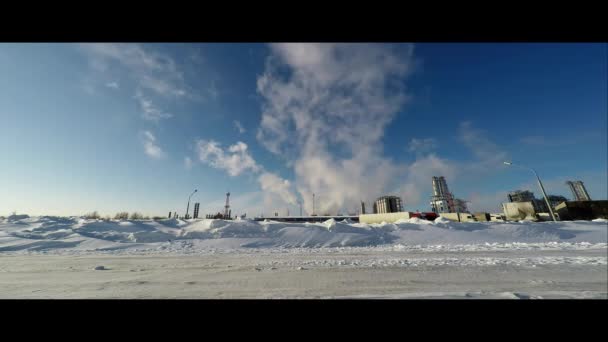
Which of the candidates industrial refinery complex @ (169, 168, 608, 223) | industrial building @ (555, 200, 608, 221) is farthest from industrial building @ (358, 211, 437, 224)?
industrial building @ (555, 200, 608, 221)

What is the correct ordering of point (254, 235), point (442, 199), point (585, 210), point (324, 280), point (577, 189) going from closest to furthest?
point (324, 280), point (254, 235), point (585, 210), point (577, 189), point (442, 199)

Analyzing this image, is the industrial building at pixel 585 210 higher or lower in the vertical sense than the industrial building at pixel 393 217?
lower

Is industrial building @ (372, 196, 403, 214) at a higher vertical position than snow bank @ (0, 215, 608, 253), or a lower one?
higher

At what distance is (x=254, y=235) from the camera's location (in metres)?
11.4

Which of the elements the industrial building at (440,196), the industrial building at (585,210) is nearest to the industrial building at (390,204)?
the industrial building at (440,196)

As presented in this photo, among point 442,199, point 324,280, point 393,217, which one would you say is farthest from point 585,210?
point 442,199

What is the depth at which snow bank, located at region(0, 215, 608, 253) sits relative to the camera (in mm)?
9102

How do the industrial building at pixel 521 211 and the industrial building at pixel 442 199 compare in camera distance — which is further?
the industrial building at pixel 442 199

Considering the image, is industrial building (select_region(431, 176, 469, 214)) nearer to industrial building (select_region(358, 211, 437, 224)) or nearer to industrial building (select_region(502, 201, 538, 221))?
industrial building (select_region(358, 211, 437, 224))

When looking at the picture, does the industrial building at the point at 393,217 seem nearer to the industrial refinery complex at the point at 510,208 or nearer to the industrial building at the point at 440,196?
the industrial refinery complex at the point at 510,208

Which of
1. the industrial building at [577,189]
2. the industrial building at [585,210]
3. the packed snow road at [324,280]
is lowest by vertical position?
the packed snow road at [324,280]

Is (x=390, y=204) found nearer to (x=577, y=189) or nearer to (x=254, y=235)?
(x=577, y=189)

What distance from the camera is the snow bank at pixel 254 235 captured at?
910 centimetres
